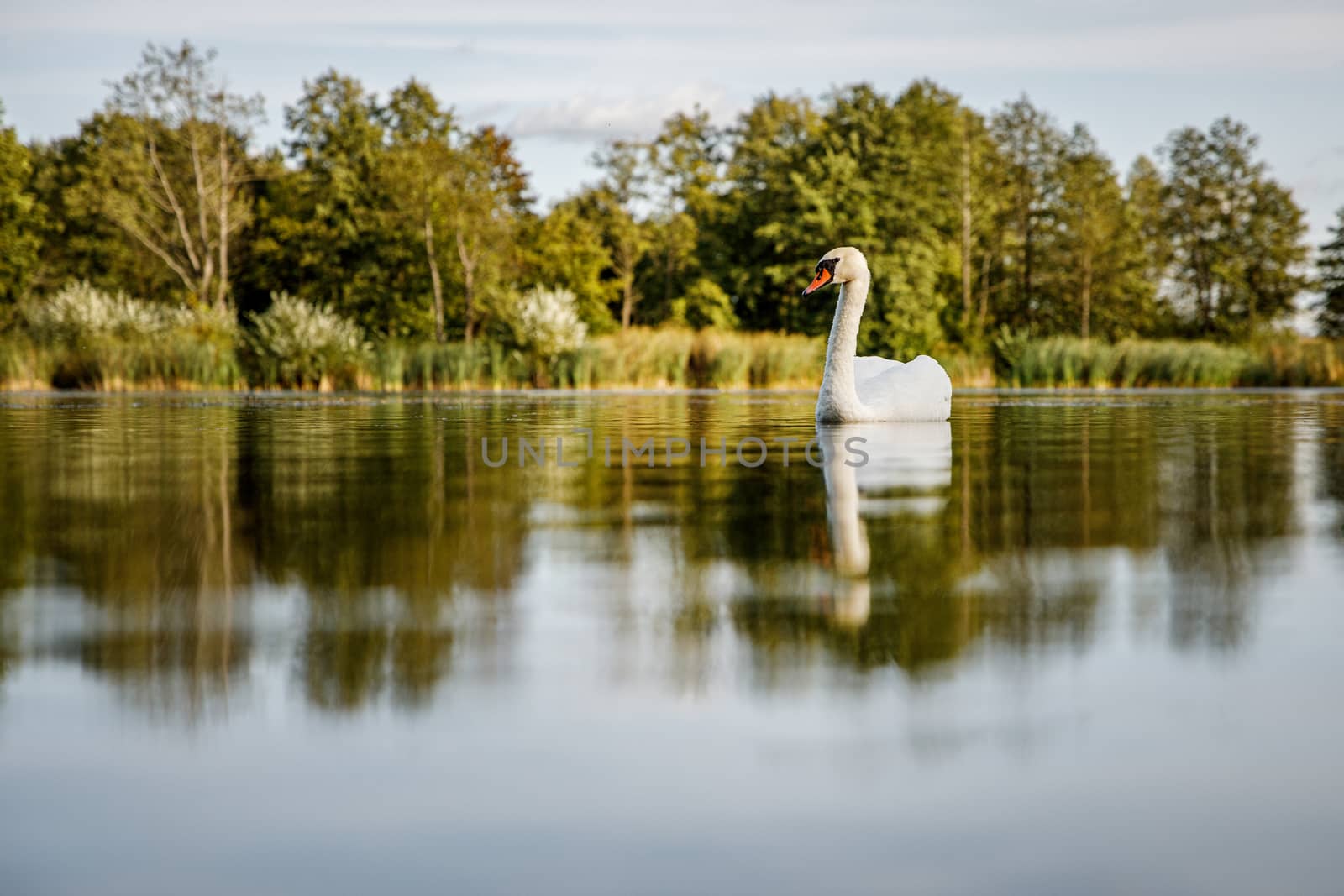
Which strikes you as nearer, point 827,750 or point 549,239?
point 827,750

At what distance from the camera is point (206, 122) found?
175ft

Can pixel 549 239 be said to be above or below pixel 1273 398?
above

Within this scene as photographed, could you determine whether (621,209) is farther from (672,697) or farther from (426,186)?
(672,697)

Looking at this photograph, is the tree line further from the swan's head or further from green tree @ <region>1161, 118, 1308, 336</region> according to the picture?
the swan's head

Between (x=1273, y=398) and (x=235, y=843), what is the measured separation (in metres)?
28.5

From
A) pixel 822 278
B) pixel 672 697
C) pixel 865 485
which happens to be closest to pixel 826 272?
pixel 822 278

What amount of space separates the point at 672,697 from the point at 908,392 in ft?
40.3

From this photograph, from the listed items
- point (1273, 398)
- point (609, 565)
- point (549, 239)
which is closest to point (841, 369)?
point (609, 565)

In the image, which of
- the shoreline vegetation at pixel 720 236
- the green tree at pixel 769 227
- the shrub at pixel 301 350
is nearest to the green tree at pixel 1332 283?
the shoreline vegetation at pixel 720 236

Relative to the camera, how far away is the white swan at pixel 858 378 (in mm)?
14508

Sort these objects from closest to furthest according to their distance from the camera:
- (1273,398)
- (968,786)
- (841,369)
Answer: (968,786)
(841,369)
(1273,398)

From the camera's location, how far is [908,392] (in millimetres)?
15359

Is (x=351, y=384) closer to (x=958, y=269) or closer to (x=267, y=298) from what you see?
(x=267, y=298)

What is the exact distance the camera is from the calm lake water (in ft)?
A: 8.35
